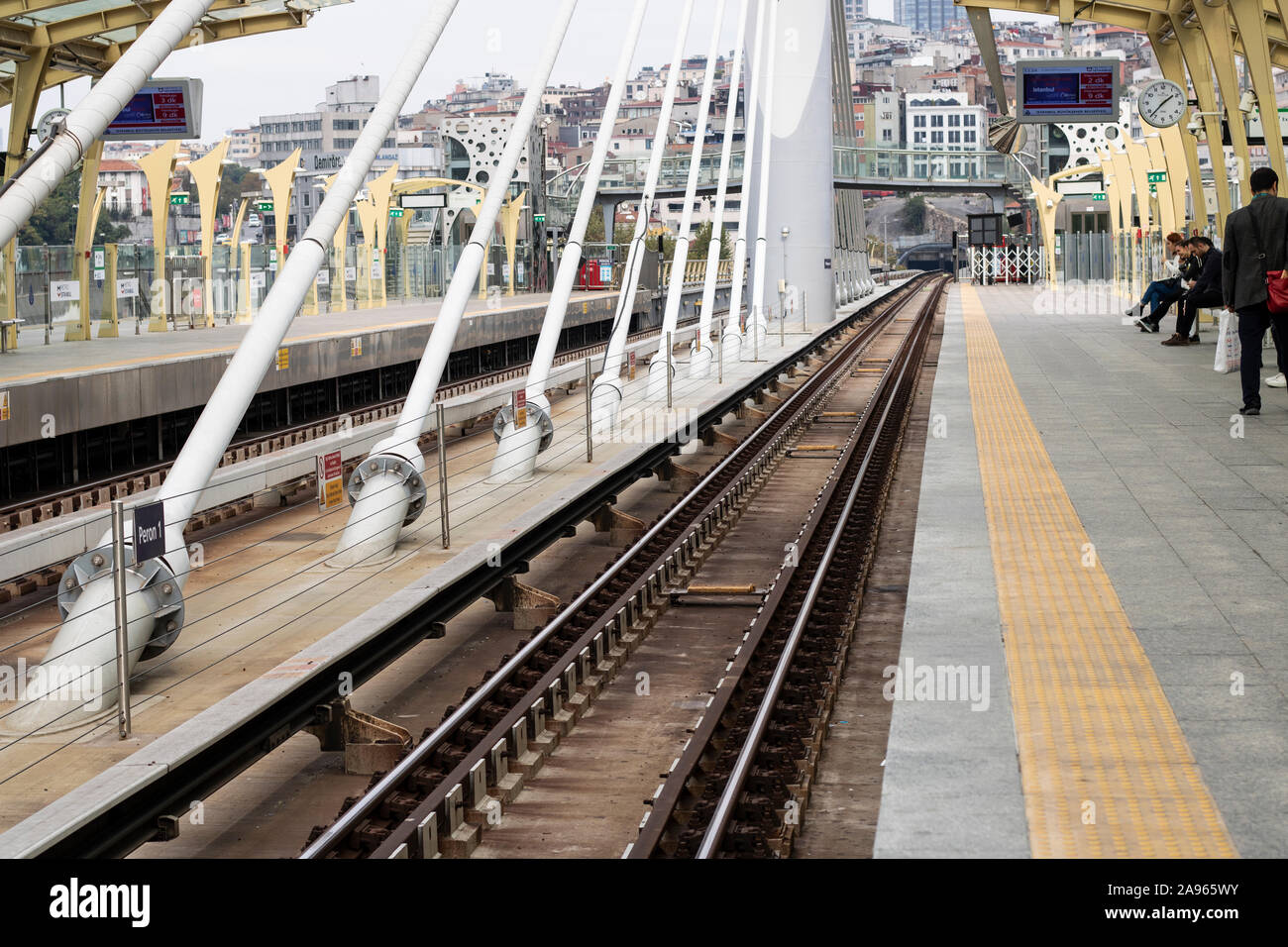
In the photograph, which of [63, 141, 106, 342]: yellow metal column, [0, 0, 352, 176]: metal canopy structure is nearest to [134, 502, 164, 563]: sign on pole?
[0, 0, 352, 176]: metal canopy structure

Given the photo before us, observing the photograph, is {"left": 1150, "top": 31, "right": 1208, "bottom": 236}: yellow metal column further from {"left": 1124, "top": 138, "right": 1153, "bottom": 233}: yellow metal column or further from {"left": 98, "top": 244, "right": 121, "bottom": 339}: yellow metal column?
{"left": 1124, "top": 138, "right": 1153, "bottom": 233}: yellow metal column

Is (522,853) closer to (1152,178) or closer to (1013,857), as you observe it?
(1013,857)

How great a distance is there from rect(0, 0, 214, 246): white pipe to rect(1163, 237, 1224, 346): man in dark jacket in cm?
1624

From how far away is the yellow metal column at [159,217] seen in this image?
91.3 ft

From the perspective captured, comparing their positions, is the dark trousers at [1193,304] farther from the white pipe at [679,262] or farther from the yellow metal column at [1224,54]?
the white pipe at [679,262]

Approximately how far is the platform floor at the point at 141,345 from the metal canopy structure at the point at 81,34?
2.63 meters

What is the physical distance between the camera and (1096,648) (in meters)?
8.06

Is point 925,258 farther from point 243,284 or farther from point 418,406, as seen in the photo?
point 418,406

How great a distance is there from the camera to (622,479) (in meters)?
15.1

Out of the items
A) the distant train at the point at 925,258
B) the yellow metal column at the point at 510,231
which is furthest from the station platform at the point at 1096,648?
the distant train at the point at 925,258

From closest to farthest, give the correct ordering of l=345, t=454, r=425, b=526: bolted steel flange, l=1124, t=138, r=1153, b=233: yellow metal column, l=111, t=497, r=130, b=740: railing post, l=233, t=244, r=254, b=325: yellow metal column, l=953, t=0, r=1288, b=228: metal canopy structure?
l=111, t=497, r=130, b=740: railing post → l=345, t=454, r=425, b=526: bolted steel flange → l=953, t=0, r=1288, b=228: metal canopy structure → l=233, t=244, r=254, b=325: yellow metal column → l=1124, t=138, r=1153, b=233: yellow metal column

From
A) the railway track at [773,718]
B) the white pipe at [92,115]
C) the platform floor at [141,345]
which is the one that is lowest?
the railway track at [773,718]

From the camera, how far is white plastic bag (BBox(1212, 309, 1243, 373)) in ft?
71.8

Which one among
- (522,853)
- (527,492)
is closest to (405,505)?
(527,492)
